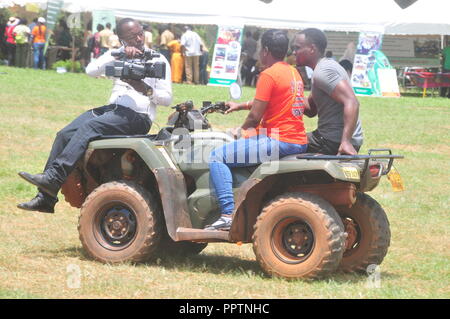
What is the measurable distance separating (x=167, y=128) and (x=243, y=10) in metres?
23.3

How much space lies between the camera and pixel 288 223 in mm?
6984

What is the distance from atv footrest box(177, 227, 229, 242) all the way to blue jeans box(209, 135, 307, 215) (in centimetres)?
17

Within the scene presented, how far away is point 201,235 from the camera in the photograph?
7.21 metres

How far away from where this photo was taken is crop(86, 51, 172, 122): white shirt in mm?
7824

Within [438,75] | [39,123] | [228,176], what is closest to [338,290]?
[228,176]

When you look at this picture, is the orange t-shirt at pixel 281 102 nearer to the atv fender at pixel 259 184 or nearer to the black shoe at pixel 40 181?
the atv fender at pixel 259 184

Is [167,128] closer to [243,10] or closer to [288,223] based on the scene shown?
[288,223]

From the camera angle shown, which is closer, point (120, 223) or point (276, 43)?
point (276, 43)

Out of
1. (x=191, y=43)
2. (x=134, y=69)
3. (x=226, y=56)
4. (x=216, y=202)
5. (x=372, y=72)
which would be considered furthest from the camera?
(x=191, y=43)

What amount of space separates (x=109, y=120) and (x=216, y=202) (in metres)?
1.15

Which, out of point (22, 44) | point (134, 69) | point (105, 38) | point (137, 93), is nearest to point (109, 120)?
point (137, 93)

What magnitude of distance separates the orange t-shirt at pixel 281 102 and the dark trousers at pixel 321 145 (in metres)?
0.19

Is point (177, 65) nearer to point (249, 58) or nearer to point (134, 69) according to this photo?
point (249, 58)
